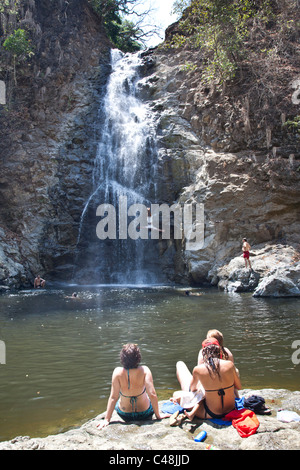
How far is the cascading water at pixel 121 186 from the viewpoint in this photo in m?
20.4

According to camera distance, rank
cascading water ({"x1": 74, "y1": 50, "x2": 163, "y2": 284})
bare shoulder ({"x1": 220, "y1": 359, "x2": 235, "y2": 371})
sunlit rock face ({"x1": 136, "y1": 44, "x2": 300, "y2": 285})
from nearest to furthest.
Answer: bare shoulder ({"x1": 220, "y1": 359, "x2": 235, "y2": 371}) → sunlit rock face ({"x1": 136, "y1": 44, "x2": 300, "y2": 285}) → cascading water ({"x1": 74, "y1": 50, "x2": 163, "y2": 284})

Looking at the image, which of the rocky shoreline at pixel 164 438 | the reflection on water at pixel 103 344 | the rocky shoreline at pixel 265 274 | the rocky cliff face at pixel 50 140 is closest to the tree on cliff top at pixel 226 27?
the rocky cliff face at pixel 50 140

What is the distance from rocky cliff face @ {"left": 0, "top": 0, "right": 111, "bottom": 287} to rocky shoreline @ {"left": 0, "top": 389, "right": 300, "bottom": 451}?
15.4 m

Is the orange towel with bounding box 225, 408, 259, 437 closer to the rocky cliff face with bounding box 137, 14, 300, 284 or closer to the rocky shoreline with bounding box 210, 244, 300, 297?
the rocky shoreline with bounding box 210, 244, 300, 297

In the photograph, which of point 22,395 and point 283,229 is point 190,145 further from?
point 22,395

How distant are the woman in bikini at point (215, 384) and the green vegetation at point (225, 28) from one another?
19.4 meters

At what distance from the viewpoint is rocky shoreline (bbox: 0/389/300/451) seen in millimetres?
2881

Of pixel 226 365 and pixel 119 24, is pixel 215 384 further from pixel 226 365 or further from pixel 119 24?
pixel 119 24

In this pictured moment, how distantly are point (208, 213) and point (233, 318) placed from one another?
9549mm

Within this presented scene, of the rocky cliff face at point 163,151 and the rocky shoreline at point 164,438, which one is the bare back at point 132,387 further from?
the rocky cliff face at point 163,151

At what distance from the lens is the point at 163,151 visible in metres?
21.8

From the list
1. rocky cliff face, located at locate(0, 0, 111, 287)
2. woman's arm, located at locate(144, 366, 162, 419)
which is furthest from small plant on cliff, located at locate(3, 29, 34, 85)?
woman's arm, located at locate(144, 366, 162, 419)

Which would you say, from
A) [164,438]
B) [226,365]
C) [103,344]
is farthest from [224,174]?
[164,438]

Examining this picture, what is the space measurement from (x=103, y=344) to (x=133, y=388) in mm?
3704
